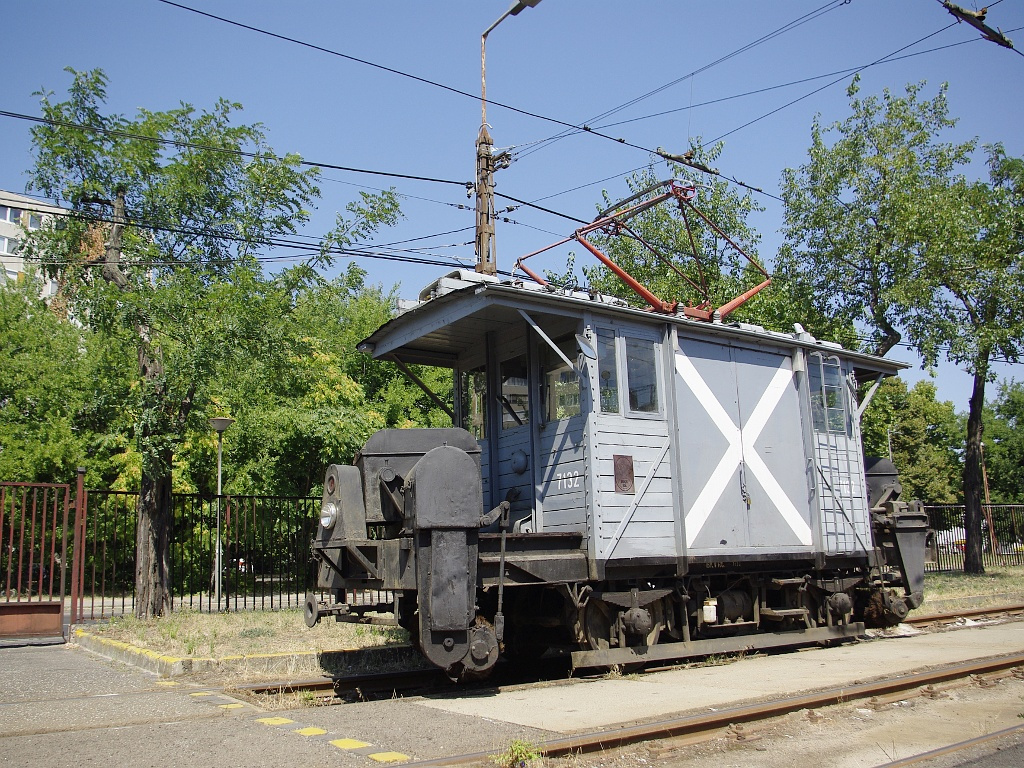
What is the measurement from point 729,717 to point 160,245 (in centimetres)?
1163

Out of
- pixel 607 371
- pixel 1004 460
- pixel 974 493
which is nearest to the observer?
pixel 607 371

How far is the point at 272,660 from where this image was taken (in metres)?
9.00

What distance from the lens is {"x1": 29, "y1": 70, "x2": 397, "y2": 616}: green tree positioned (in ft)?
39.8

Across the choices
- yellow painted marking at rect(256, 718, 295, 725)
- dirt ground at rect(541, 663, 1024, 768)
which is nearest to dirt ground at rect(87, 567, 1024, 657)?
yellow painted marking at rect(256, 718, 295, 725)

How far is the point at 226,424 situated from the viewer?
52.9 ft

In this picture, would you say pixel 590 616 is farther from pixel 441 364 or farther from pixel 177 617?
pixel 177 617

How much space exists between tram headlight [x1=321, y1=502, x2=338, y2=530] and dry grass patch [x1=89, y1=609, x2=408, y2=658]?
89.6 inches

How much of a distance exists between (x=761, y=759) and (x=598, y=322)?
480 cm

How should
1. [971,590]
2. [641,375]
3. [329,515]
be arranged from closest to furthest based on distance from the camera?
[329,515] < [641,375] < [971,590]

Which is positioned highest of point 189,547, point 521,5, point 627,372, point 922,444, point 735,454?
point 521,5

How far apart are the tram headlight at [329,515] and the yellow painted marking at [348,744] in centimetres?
249

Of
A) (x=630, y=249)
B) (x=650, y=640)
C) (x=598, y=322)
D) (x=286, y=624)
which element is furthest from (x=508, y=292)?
(x=630, y=249)

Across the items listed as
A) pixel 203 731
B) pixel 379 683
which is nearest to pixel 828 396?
pixel 379 683

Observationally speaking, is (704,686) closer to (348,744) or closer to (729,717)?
(729,717)
